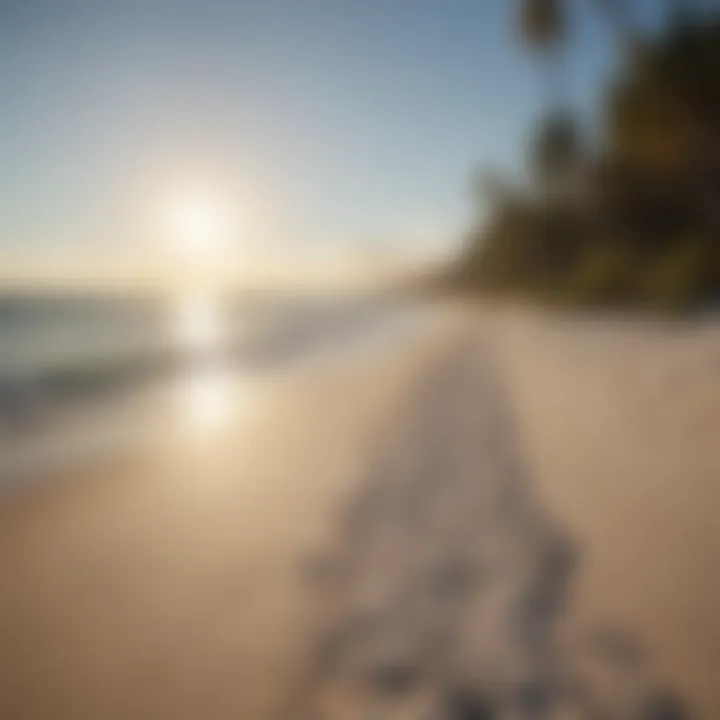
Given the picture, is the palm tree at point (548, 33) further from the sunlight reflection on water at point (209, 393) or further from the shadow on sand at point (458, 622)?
the sunlight reflection on water at point (209, 393)

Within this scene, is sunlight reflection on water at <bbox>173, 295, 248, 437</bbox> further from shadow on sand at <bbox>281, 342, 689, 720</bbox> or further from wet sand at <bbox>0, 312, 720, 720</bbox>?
shadow on sand at <bbox>281, 342, 689, 720</bbox>

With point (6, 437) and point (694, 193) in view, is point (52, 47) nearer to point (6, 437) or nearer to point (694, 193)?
point (6, 437)

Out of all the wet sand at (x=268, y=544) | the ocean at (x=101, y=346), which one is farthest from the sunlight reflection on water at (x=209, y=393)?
the wet sand at (x=268, y=544)

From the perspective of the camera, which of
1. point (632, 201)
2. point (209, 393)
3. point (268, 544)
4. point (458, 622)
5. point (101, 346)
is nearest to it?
point (458, 622)

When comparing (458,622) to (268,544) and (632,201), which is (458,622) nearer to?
(268,544)

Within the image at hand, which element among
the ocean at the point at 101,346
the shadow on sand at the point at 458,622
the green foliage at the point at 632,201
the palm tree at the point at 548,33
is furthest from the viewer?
the ocean at the point at 101,346

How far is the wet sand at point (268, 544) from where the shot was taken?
138cm

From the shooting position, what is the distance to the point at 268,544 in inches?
79.4

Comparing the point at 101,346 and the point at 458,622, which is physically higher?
the point at 101,346

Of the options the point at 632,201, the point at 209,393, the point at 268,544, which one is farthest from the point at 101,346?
the point at 632,201

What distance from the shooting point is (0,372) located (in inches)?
204

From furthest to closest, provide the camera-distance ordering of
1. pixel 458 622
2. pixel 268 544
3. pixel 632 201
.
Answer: pixel 632 201 → pixel 268 544 → pixel 458 622

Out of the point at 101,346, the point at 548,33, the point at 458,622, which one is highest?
the point at 548,33

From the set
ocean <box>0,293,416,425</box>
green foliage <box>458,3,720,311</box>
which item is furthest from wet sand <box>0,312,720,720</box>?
ocean <box>0,293,416,425</box>
